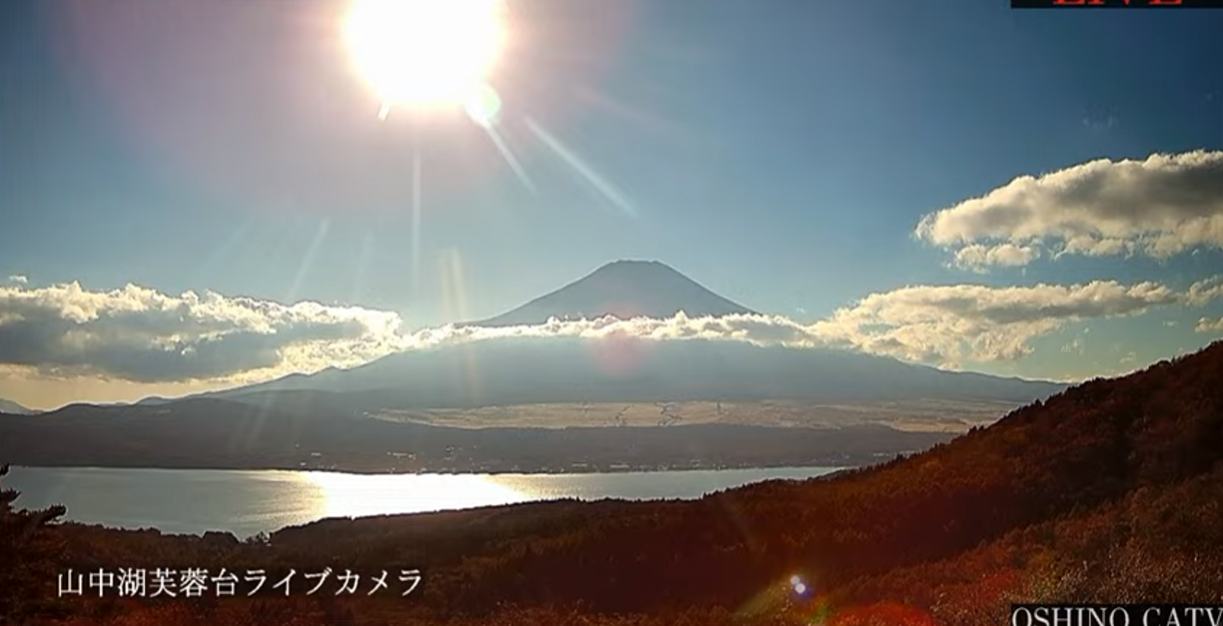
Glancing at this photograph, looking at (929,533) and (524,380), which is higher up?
(524,380)

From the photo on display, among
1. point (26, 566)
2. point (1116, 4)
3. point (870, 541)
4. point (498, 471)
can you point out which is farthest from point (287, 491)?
point (1116, 4)

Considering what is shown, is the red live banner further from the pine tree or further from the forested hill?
the pine tree

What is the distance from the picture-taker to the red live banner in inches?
309

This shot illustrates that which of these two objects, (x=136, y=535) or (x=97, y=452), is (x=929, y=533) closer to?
(x=136, y=535)

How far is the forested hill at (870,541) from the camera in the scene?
7.19 meters

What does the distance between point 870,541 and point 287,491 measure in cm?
551

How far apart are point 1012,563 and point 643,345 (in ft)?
13.7

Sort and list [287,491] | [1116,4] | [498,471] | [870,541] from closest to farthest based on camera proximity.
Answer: [1116,4]
[870,541]
[287,491]
[498,471]

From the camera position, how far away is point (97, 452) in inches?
348

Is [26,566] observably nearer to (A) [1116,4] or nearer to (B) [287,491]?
(B) [287,491]

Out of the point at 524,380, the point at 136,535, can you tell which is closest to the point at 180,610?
the point at 136,535

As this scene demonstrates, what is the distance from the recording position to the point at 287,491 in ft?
29.5

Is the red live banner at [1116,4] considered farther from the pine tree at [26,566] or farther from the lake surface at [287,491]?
the pine tree at [26,566]

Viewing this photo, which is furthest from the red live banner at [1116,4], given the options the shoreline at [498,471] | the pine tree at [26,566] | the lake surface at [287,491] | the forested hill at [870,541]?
the pine tree at [26,566]
